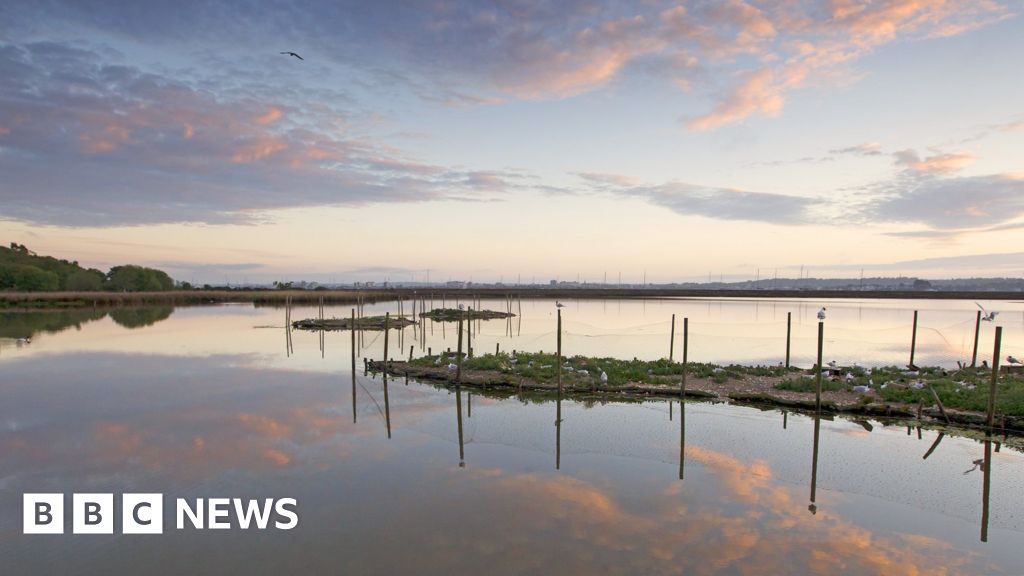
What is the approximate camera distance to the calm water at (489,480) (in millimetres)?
8750

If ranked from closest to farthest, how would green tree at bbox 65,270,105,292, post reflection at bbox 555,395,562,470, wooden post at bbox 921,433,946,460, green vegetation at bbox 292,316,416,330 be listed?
1. post reflection at bbox 555,395,562,470
2. wooden post at bbox 921,433,946,460
3. green vegetation at bbox 292,316,416,330
4. green tree at bbox 65,270,105,292

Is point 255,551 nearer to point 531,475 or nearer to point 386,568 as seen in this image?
point 386,568

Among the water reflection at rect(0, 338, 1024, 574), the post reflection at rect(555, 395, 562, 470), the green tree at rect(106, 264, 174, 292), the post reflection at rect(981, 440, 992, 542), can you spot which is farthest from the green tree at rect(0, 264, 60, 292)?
the post reflection at rect(981, 440, 992, 542)

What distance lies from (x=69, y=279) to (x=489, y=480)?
410ft

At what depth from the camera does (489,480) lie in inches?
478

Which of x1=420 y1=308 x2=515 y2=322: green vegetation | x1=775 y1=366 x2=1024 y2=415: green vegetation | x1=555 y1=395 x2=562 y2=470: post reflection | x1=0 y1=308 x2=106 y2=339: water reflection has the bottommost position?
x1=0 y1=308 x2=106 y2=339: water reflection

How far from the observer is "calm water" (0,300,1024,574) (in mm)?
8750

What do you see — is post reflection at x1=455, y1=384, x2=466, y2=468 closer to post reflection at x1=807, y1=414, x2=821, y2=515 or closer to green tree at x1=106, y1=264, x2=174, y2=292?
post reflection at x1=807, y1=414, x2=821, y2=515

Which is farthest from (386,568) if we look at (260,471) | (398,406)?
(398,406)

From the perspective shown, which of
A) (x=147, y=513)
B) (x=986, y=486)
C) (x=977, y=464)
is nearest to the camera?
(x=147, y=513)

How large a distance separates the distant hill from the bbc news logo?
110859 millimetres

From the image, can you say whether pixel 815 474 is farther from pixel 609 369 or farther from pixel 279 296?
pixel 279 296

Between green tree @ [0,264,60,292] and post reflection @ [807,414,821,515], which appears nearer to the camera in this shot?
post reflection @ [807,414,821,515]

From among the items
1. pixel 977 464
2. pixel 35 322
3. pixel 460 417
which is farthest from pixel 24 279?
pixel 977 464
